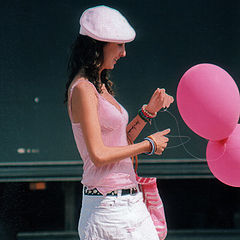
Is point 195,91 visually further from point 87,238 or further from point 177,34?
point 177,34

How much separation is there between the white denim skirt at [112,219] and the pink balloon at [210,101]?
50 centimetres

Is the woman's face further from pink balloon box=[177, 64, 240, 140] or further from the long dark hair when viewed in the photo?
pink balloon box=[177, 64, 240, 140]

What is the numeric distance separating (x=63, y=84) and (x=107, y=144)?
245 centimetres

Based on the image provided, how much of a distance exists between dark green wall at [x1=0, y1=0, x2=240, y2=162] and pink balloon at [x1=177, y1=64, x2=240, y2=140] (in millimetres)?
2120

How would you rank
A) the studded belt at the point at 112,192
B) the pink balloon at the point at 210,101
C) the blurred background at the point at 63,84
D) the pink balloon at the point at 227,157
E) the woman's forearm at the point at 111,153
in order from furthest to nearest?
the blurred background at the point at 63,84 → the pink balloon at the point at 227,157 → the pink balloon at the point at 210,101 → the studded belt at the point at 112,192 → the woman's forearm at the point at 111,153

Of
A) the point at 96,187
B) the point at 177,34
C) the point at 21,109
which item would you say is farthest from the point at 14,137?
Answer: the point at 96,187

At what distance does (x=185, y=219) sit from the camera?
455 cm

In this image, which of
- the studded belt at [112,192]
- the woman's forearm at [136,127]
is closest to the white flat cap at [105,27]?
the woman's forearm at [136,127]

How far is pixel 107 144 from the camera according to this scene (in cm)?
202

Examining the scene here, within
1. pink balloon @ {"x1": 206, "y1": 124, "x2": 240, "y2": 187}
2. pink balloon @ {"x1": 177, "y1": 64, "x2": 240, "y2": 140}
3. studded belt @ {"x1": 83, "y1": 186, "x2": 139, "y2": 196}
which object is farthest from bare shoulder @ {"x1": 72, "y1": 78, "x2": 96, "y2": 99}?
pink balloon @ {"x1": 206, "y1": 124, "x2": 240, "y2": 187}

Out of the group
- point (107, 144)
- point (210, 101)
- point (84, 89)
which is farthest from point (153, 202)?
point (84, 89)

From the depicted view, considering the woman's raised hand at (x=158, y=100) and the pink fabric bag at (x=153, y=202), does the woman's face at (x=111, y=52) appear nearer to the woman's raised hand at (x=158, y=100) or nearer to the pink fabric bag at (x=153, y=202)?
the woman's raised hand at (x=158, y=100)

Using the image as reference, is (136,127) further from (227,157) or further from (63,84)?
(63,84)

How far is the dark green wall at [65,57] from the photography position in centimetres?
435
